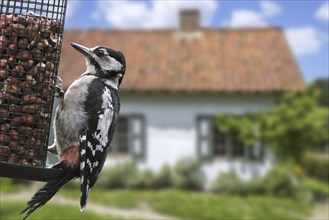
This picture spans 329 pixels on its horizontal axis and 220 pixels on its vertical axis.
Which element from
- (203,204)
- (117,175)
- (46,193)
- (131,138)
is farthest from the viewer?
(131,138)

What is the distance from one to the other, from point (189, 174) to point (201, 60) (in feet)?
10.6

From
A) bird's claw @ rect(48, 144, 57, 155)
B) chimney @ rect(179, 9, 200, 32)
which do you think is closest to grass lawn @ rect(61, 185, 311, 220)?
chimney @ rect(179, 9, 200, 32)

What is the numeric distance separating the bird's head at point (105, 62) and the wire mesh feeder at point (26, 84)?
243 mm

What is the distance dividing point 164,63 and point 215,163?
309 cm

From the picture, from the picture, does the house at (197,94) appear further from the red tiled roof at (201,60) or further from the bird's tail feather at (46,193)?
the bird's tail feather at (46,193)

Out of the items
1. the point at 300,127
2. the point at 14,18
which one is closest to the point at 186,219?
the point at 300,127

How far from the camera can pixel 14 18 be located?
3652mm

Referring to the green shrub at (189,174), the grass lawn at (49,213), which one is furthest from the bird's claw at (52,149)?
the green shrub at (189,174)

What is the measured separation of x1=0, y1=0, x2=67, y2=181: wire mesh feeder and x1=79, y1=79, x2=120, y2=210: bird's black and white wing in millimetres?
291

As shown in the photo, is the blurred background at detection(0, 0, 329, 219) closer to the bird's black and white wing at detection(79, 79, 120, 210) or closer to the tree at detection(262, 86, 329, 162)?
the tree at detection(262, 86, 329, 162)

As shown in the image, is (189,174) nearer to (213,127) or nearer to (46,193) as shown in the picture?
(213,127)

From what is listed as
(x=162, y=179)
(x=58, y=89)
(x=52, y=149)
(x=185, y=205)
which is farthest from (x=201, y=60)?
(x=58, y=89)

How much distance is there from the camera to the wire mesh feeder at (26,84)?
3.58 meters

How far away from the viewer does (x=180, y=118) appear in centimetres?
1470
